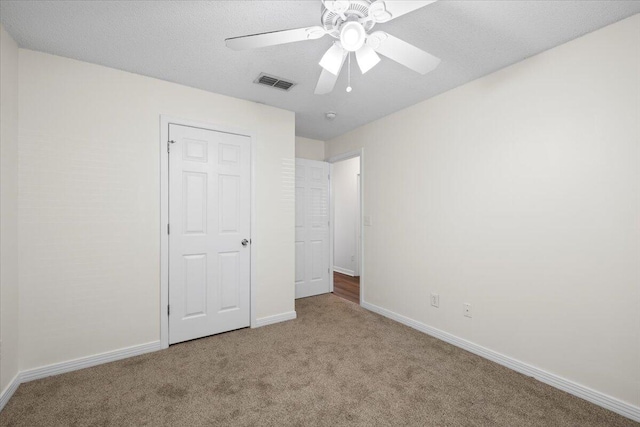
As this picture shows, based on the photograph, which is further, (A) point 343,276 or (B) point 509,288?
(A) point 343,276

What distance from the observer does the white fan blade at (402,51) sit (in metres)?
1.42

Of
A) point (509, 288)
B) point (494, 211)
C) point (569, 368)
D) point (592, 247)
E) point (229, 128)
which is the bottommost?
point (569, 368)

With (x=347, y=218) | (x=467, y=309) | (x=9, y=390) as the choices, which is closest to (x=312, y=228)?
(x=347, y=218)

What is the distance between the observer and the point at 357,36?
1350 millimetres

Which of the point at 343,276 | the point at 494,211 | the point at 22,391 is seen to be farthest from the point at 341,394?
the point at 343,276

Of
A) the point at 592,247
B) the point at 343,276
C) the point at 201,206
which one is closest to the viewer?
the point at 592,247

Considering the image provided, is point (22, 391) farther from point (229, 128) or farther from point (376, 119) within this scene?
point (376, 119)

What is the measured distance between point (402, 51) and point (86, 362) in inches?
123

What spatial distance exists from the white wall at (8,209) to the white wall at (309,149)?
2929 mm

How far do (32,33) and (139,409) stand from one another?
2534 millimetres

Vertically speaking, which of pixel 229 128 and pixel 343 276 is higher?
pixel 229 128

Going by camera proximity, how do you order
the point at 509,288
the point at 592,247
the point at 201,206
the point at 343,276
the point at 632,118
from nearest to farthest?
the point at 632,118
the point at 592,247
the point at 509,288
the point at 201,206
the point at 343,276

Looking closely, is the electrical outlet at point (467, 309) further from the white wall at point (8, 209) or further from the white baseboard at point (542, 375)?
the white wall at point (8, 209)

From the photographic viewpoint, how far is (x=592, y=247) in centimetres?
186
